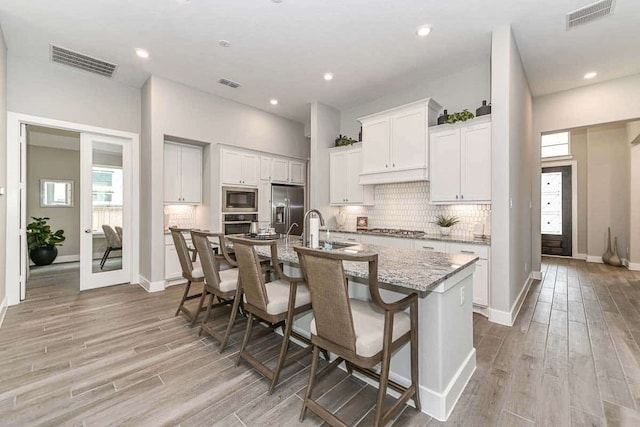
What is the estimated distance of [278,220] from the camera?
575cm

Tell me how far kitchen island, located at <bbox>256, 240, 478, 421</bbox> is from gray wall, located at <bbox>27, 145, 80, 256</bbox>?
780cm

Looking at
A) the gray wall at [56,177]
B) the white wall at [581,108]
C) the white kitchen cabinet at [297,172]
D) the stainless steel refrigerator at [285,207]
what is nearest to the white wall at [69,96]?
the stainless steel refrigerator at [285,207]

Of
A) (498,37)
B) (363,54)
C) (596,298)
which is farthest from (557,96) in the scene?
(363,54)

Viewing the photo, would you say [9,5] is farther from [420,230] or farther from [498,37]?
[420,230]

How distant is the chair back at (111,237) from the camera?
432cm

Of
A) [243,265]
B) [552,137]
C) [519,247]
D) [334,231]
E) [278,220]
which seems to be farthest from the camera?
[552,137]

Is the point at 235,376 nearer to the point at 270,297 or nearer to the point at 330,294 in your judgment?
the point at 270,297

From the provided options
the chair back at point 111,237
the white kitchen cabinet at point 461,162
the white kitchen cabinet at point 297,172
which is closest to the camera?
the white kitchen cabinet at point 461,162

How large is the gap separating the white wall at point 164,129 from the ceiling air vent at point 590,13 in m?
4.71

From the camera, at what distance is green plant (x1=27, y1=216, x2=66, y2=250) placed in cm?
556

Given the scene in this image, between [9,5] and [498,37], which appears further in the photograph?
[498,37]

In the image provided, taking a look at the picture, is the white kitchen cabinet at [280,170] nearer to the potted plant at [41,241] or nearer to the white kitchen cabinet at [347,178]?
the white kitchen cabinet at [347,178]

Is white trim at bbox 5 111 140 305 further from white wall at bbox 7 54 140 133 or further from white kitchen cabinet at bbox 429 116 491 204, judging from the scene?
white kitchen cabinet at bbox 429 116 491 204

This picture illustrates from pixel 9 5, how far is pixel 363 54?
3.72 m
